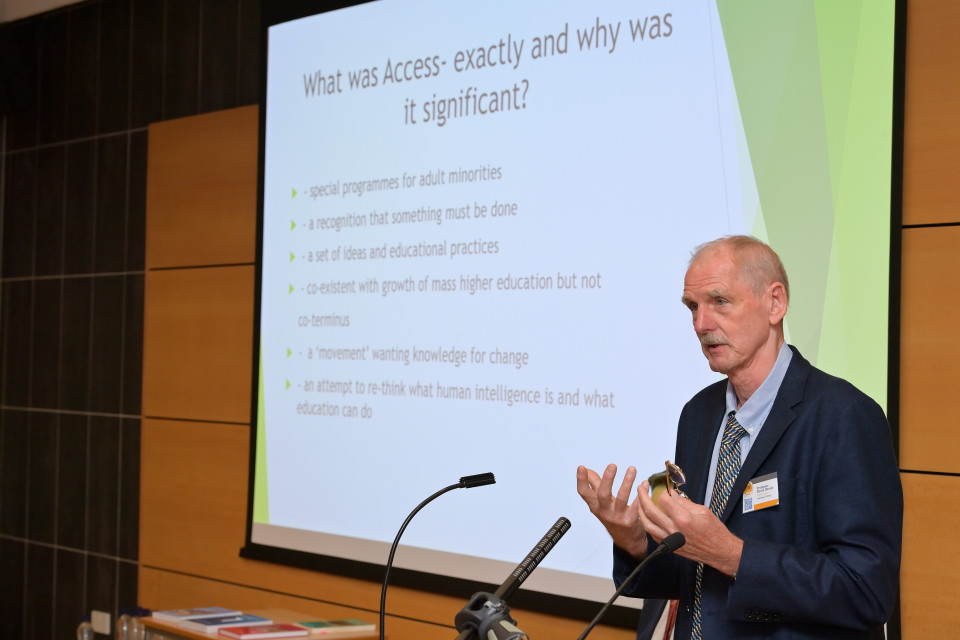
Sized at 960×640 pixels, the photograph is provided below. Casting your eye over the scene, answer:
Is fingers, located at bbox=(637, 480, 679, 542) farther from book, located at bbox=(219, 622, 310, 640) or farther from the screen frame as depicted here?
book, located at bbox=(219, 622, 310, 640)

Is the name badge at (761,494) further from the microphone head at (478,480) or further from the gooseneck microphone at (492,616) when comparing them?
the gooseneck microphone at (492,616)

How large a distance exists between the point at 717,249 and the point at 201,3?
12.1 ft

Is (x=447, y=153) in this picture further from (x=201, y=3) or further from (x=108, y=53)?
(x=108, y=53)

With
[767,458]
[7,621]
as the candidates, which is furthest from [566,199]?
[7,621]

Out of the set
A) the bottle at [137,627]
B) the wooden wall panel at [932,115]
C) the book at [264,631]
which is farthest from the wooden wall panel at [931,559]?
the bottle at [137,627]

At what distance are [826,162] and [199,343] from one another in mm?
2943

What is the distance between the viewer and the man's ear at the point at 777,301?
1835mm

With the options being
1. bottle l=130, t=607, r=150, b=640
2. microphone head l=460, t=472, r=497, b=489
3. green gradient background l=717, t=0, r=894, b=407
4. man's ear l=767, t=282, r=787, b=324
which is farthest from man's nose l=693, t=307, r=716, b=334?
bottle l=130, t=607, r=150, b=640

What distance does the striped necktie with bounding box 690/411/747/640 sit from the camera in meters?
1.81

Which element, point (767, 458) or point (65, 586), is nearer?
point (767, 458)

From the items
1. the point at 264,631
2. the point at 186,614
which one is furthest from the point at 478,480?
the point at 186,614

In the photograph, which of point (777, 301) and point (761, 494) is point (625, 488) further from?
point (777, 301)

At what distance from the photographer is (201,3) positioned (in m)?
4.73

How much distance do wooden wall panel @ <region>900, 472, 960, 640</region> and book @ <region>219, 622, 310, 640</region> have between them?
192 centimetres
